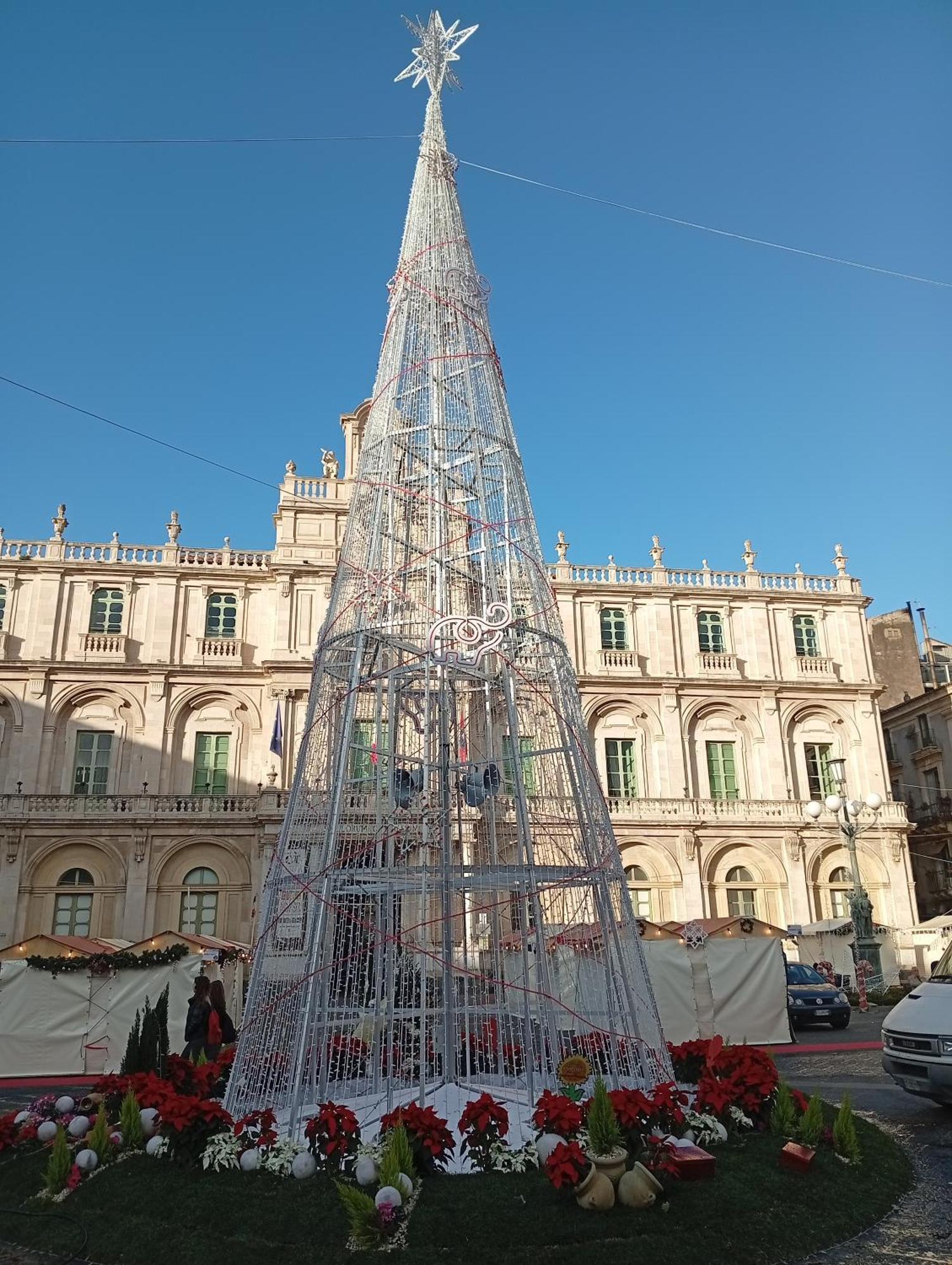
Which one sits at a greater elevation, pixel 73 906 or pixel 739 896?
pixel 739 896

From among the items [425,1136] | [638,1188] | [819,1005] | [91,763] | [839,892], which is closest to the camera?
[638,1188]

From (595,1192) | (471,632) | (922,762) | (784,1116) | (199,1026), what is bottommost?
(595,1192)

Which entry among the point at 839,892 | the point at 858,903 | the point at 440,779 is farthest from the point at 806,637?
the point at 440,779

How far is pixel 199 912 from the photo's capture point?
32.0 meters

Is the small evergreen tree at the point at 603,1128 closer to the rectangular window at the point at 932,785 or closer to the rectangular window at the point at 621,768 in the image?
the rectangular window at the point at 621,768

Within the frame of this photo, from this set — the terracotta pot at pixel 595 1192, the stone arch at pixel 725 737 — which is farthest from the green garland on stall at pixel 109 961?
the stone arch at pixel 725 737

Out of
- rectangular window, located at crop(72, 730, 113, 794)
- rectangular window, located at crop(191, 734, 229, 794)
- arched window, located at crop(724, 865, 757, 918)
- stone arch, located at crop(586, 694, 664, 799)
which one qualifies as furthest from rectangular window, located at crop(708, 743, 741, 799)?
rectangular window, located at crop(72, 730, 113, 794)

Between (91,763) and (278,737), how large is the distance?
6866 millimetres

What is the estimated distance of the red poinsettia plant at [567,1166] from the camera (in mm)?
6930

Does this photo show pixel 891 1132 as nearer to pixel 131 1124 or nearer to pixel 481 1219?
pixel 481 1219

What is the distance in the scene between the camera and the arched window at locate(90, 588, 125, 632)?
34.6 metres

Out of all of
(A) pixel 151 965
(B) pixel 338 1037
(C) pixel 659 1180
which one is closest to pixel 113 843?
(A) pixel 151 965

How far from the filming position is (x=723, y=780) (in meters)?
36.6

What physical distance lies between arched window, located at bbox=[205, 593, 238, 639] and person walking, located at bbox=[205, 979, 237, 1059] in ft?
72.3
